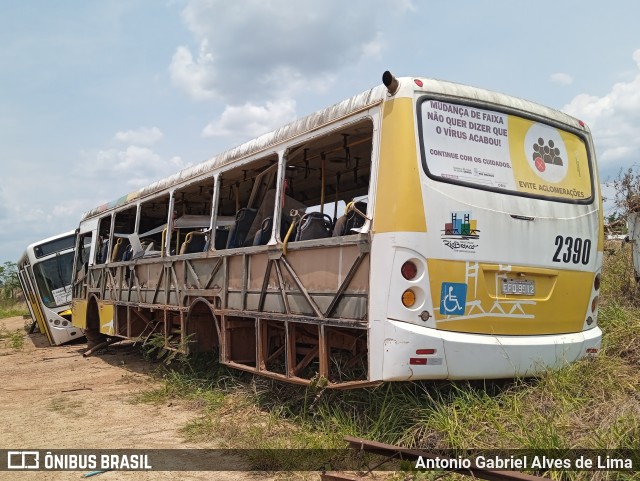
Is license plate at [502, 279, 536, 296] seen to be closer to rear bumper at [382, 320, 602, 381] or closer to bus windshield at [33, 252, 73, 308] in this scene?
rear bumper at [382, 320, 602, 381]

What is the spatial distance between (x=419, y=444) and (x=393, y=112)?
2.38 meters

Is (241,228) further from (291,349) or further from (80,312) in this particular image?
(80,312)

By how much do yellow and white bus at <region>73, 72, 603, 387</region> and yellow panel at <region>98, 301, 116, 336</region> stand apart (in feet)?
13.8

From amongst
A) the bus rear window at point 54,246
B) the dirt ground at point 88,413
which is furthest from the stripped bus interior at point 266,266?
the bus rear window at point 54,246

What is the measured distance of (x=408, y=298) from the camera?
→ 13.1 ft

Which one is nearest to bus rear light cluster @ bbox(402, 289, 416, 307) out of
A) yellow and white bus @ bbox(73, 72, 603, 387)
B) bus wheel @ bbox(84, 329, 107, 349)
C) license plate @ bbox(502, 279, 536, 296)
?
yellow and white bus @ bbox(73, 72, 603, 387)

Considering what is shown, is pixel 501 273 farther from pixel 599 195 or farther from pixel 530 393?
pixel 599 195

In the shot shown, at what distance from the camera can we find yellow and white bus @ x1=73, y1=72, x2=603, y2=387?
13.2 ft

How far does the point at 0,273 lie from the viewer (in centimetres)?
3469

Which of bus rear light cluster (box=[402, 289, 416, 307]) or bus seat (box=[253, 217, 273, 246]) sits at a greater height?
bus seat (box=[253, 217, 273, 246])

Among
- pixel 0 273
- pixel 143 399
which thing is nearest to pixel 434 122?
pixel 143 399

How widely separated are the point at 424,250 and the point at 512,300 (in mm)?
887

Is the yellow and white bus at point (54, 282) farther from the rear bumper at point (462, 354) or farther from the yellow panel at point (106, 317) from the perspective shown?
the rear bumper at point (462, 354)

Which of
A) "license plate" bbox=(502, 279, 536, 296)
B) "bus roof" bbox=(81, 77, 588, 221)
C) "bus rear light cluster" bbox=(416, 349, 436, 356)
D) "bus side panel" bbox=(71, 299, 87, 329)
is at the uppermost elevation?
"bus roof" bbox=(81, 77, 588, 221)
